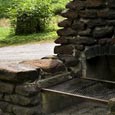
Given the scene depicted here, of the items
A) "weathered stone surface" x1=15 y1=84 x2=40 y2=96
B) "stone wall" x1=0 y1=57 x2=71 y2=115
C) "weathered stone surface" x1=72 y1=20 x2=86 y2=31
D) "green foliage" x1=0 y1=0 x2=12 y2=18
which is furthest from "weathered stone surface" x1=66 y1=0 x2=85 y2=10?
"green foliage" x1=0 y1=0 x2=12 y2=18

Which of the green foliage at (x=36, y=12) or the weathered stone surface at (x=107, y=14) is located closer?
the weathered stone surface at (x=107, y=14)

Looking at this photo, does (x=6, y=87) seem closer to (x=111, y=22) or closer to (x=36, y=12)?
(x=111, y=22)

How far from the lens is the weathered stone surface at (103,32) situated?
5.25 meters

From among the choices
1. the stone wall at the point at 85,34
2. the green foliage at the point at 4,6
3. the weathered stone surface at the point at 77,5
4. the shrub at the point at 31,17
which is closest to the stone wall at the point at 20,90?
the stone wall at the point at 85,34

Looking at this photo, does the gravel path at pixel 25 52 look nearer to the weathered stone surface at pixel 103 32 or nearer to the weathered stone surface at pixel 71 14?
the weathered stone surface at pixel 71 14

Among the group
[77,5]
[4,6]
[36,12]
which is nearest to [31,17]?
[36,12]

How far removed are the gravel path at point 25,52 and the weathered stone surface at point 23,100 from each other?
5336 millimetres

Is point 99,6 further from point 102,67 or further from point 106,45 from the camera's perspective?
point 102,67

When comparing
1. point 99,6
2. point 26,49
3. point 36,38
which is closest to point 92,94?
point 99,6

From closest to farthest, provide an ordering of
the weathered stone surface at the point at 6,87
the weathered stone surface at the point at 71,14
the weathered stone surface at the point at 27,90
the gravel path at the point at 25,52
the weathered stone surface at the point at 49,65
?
the weathered stone surface at the point at 27,90 → the weathered stone surface at the point at 6,87 → the weathered stone surface at the point at 49,65 → the weathered stone surface at the point at 71,14 → the gravel path at the point at 25,52

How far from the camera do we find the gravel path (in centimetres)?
1091

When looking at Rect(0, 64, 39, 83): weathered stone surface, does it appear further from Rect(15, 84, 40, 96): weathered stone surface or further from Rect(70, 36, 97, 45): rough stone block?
Rect(70, 36, 97, 45): rough stone block

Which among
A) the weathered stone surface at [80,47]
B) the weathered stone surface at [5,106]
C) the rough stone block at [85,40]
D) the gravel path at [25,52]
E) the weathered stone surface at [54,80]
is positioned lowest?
the gravel path at [25,52]

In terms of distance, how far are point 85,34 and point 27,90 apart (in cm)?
107
